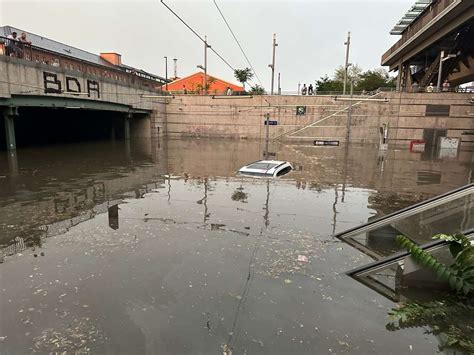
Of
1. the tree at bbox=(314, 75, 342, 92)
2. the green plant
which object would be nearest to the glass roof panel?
the green plant

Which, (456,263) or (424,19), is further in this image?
(424,19)

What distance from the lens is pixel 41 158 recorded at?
19.2 m

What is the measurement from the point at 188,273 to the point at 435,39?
33546 mm

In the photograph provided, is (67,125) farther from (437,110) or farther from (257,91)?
(437,110)

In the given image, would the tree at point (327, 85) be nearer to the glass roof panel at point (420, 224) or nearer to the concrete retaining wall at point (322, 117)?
the concrete retaining wall at point (322, 117)

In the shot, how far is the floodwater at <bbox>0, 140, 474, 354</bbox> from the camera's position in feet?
12.3

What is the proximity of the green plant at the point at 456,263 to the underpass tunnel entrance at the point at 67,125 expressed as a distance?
30678 millimetres

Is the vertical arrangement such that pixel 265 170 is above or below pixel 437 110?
below

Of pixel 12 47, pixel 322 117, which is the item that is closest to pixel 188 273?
pixel 12 47

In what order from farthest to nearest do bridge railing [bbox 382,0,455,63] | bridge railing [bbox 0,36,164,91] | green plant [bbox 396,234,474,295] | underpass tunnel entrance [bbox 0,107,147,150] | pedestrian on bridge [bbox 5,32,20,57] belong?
underpass tunnel entrance [bbox 0,107,147,150]
bridge railing [bbox 382,0,455,63]
bridge railing [bbox 0,36,164,91]
pedestrian on bridge [bbox 5,32,20,57]
green plant [bbox 396,234,474,295]

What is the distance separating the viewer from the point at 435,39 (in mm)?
29297

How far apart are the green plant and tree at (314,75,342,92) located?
56394mm

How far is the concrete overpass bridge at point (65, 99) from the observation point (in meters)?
18.5

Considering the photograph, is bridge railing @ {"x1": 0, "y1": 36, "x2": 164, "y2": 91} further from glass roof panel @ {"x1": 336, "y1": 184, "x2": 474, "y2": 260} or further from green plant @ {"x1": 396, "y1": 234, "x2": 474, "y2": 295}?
green plant @ {"x1": 396, "y1": 234, "x2": 474, "y2": 295}
